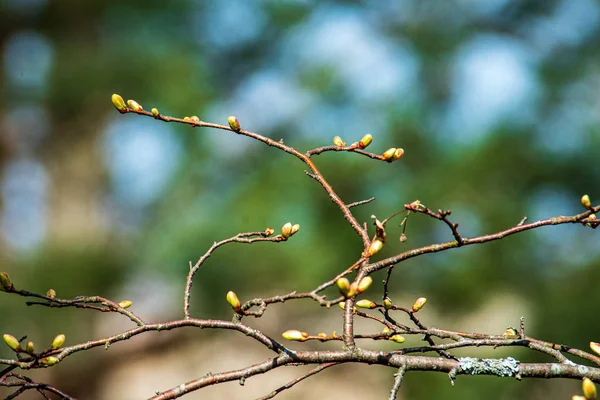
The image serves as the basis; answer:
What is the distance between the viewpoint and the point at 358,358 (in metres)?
0.57

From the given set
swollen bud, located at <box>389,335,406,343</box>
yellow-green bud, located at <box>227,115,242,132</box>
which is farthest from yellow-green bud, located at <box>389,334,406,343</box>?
yellow-green bud, located at <box>227,115,242,132</box>

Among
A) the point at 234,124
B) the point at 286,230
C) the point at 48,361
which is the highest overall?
the point at 234,124

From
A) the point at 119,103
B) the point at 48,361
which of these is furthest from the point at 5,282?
the point at 119,103

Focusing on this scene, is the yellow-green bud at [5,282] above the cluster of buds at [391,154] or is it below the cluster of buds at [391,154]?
below

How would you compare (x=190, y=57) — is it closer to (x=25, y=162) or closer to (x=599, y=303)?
(x=25, y=162)

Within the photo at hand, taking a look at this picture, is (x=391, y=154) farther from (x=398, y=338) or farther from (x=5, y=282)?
(x=5, y=282)

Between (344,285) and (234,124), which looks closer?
(344,285)

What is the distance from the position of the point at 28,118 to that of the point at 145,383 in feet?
4.19

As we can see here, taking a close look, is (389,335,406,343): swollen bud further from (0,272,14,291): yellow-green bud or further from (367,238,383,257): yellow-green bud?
(0,272,14,291): yellow-green bud

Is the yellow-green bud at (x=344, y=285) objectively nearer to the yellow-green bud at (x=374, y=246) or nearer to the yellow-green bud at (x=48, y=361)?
the yellow-green bud at (x=374, y=246)

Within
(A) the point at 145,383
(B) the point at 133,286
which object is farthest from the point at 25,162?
(A) the point at 145,383

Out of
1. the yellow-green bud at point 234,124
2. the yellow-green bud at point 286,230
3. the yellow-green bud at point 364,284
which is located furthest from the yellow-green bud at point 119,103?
the yellow-green bud at point 364,284

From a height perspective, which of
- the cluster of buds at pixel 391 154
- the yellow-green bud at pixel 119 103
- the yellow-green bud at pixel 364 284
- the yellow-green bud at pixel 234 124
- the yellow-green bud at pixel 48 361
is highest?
the yellow-green bud at pixel 119 103

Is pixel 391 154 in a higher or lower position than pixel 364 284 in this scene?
higher
